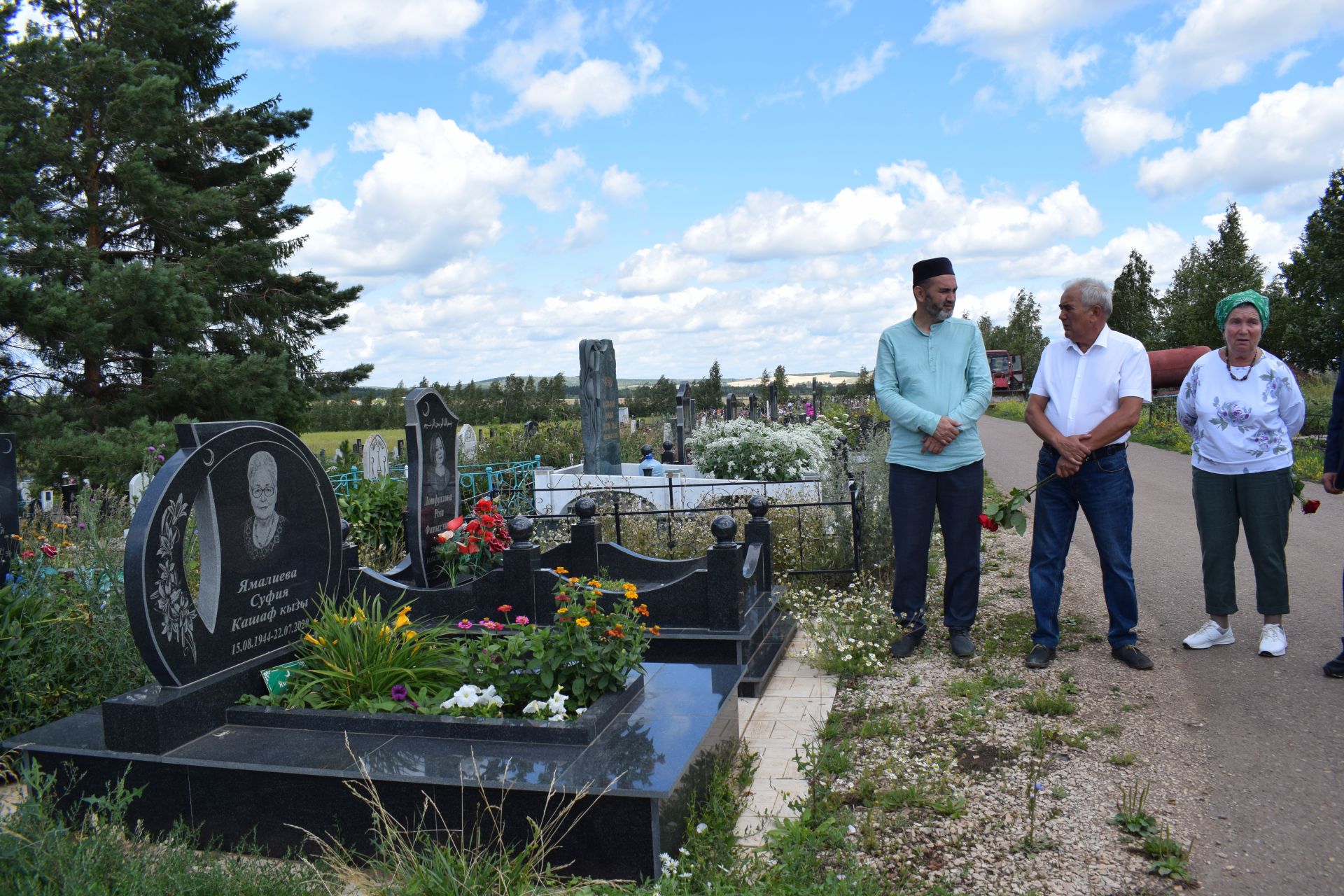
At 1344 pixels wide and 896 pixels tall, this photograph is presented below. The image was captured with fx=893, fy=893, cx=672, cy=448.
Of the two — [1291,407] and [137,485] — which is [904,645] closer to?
[1291,407]

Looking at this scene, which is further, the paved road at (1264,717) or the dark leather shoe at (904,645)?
the dark leather shoe at (904,645)

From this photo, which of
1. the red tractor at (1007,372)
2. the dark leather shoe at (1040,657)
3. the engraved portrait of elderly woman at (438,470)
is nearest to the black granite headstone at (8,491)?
the engraved portrait of elderly woman at (438,470)

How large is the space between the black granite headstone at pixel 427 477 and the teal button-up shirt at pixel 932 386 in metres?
2.91

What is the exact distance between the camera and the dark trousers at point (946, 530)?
16.5 feet

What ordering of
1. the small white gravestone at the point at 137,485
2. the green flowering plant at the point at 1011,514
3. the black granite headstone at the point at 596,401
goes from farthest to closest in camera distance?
the black granite headstone at the point at 596,401, the small white gravestone at the point at 137,485, the green flowering plant at the point at 1011,514

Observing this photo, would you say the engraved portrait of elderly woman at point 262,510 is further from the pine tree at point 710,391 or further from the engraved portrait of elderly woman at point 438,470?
the pine tree at point 710,391

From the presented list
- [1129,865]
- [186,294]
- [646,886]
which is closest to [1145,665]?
[1129,865]

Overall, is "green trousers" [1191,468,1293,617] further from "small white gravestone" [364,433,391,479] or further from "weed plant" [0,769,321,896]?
"small white gravestone" [364,433,391,479]

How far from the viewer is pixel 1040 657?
15.8 feet

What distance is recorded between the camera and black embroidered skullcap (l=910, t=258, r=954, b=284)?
498 cm

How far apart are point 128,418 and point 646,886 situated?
59.2 ft

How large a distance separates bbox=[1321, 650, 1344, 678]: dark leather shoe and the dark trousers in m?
1.66

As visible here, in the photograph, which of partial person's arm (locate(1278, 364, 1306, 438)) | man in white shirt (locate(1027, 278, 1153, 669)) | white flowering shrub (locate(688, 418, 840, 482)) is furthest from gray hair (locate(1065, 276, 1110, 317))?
white flowering shrub (locate(688, 418, 840, 482))

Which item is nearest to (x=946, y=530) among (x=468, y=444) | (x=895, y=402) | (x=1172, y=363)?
(x=895, y=402)
